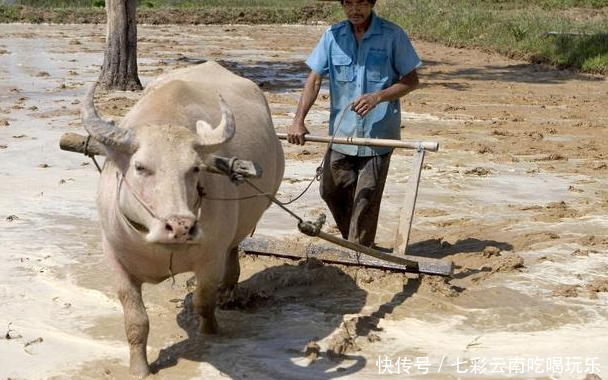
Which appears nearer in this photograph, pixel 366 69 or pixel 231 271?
pixel 231 271

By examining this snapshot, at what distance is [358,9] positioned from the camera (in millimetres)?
6160

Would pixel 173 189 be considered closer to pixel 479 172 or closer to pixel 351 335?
pixel 351 335

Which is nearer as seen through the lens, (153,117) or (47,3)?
(153,117)

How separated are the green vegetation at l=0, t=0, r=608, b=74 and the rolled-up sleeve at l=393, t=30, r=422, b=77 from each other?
12.4 metres

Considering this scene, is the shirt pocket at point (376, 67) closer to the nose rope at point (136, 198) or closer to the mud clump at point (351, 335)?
the mud clump at point (351, 335)

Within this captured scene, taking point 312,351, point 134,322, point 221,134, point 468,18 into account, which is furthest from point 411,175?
point 468,18

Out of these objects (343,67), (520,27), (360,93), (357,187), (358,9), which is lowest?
(357,187)

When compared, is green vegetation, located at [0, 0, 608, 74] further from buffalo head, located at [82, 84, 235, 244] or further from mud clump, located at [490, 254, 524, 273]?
buffalo head, located at [82, 84, 235, 244]

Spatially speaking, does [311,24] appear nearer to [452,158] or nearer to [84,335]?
[452,158]

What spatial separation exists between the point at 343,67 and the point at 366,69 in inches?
6.3

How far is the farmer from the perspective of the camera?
628 cm

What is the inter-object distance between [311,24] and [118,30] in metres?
19.9

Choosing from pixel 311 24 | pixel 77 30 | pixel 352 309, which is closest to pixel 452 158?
pixel 352 309

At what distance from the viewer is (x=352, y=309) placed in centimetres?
586
